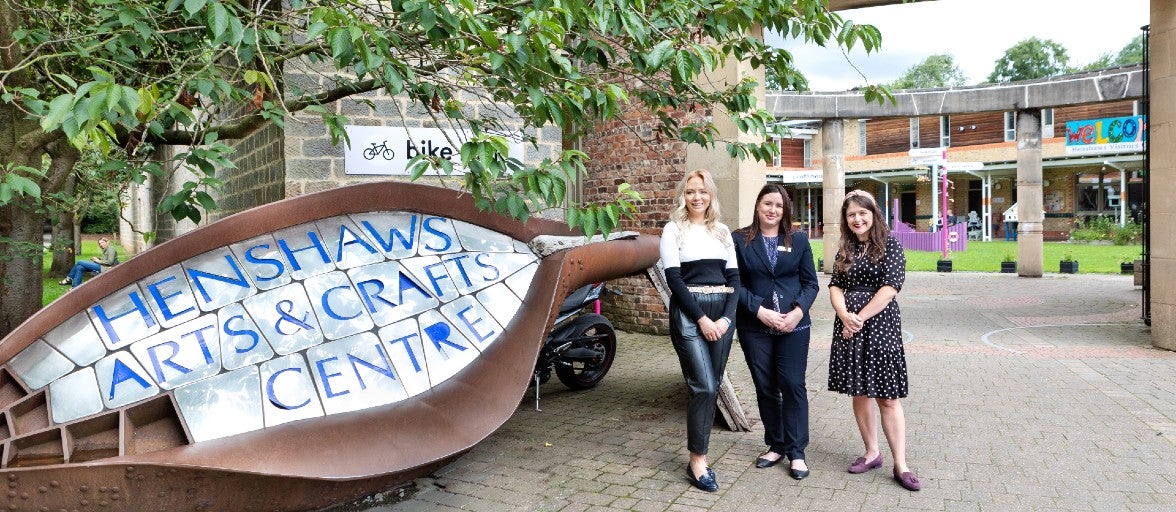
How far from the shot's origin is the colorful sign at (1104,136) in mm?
26109

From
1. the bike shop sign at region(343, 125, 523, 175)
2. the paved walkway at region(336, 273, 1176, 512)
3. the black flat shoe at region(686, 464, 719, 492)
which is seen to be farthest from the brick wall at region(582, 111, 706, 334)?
the black flat shoe at region(686, 464, 719, 492)

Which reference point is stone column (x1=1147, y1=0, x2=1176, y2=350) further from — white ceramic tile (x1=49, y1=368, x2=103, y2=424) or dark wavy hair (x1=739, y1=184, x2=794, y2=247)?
white ceramic tile (x1=49, y1=368, x2=103, y2=424)

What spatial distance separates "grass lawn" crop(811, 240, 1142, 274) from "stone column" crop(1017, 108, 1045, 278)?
6.41 ft

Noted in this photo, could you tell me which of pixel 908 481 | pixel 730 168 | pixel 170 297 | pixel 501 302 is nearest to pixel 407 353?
pixel 501 302

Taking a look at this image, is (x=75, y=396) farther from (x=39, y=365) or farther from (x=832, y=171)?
(x=832, y=171)

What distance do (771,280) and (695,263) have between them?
499 mm

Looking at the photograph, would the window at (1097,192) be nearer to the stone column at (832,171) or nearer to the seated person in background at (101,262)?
the stone column at (832,171)

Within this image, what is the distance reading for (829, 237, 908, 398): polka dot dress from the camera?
4121mm

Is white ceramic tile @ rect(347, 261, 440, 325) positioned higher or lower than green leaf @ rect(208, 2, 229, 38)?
lower

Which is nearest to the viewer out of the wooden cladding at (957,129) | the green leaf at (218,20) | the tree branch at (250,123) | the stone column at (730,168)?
the green leaf at (218,20)

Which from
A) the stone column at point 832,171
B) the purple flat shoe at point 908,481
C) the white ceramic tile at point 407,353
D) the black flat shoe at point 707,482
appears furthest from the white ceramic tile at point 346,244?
the stone column at point 832,171

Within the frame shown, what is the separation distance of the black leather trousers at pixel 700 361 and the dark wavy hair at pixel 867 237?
700 mm

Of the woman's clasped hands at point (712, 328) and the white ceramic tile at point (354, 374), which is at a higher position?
the woman's clasped hands at point (712, 328)

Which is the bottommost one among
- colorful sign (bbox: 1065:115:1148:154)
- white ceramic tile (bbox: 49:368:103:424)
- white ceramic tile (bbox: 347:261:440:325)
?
white ceramic tile (bbox: 49:368:103:424)
